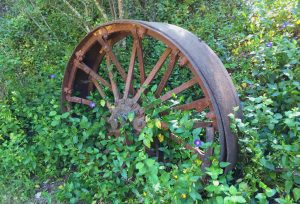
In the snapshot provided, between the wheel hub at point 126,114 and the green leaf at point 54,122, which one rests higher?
the wheel hub at point 126,114

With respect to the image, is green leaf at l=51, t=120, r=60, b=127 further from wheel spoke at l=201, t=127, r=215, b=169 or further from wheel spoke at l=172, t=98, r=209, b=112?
wheel spoke at l=201, t=127, r=215, b=169

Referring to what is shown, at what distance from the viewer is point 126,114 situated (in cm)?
363

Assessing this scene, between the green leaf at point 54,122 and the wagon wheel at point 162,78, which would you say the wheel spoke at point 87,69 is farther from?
the green leaf at point 54,122

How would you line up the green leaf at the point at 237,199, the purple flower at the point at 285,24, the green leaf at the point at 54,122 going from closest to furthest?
1. the green leaf at the point at 237,199
2. the green leaf at the point at 54,122
3. the purple flower at the point at 285,24

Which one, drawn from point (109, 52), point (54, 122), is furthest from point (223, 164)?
point (54, 122)

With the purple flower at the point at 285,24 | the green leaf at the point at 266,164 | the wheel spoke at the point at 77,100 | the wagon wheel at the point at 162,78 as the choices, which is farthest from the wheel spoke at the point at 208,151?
the purple flower at the point at 285,24

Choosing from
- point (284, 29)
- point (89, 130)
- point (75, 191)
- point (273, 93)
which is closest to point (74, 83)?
point (89, 130)

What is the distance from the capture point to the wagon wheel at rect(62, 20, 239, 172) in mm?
2892

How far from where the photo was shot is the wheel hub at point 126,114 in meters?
3.49

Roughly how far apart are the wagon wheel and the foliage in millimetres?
154

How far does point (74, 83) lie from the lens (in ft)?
14.2

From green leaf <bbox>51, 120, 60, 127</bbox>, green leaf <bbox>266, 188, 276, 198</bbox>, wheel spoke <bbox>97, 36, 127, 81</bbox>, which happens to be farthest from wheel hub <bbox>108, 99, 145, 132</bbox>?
green leaf <bbox>266, 188, 276, 198</bbox>

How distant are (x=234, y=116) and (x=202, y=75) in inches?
17.2

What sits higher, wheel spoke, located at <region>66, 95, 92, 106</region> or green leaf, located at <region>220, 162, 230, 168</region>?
green leaf, located at <region>220, 162, 230, 168</region>
